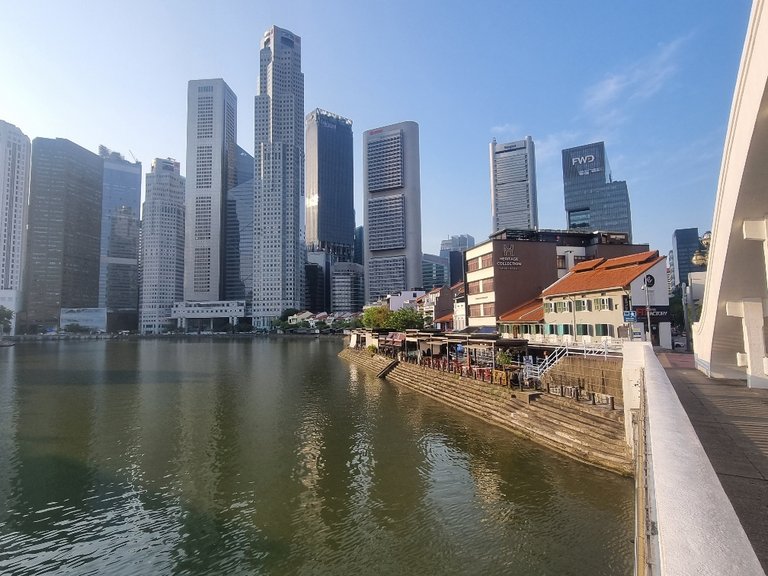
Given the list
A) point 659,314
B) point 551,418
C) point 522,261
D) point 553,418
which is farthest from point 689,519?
point 522,261

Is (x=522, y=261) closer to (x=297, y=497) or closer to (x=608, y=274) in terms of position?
(x=608, y=274)

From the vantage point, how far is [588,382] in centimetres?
2986

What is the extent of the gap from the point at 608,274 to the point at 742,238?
3263cm

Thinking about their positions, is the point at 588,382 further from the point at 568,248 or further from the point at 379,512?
the point at 568,248

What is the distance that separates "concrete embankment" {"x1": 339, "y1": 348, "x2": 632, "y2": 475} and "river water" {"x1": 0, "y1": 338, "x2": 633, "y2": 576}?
1.25m

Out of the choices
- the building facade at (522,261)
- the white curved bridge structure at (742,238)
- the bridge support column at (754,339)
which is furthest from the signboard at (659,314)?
the bridge support column at (754,339)

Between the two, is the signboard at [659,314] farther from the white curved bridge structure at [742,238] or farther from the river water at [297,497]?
the river water at [297,497]

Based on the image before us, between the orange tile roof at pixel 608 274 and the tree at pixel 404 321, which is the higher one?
the orange tile roof at pixel 608 274

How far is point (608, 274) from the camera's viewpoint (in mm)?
45219

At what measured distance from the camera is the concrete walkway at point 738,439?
328 inches

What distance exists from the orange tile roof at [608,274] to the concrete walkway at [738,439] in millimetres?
21530

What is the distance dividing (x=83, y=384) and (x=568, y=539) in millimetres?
61239

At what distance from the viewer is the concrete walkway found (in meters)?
8.34

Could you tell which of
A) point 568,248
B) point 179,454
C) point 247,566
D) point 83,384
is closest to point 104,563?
point 247,566
